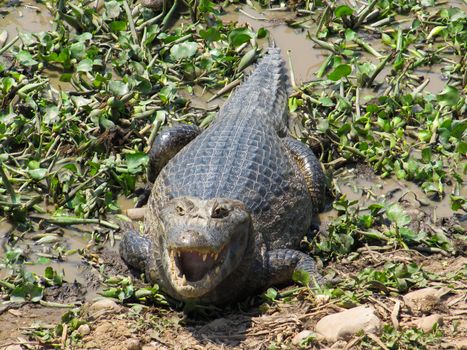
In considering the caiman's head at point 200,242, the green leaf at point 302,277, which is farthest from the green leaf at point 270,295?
the caiman's head at point 200,242

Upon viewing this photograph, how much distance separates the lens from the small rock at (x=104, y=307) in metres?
5.69

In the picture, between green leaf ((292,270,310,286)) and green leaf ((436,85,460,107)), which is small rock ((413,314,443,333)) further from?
green leaf ((436,85,460,107))

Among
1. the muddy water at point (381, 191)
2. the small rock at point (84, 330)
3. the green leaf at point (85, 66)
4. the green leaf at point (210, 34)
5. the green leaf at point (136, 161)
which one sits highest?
the green leaf at point (210, 34)

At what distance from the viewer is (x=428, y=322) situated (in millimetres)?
5090

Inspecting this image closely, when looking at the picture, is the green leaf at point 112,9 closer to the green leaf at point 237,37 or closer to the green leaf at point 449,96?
the green leaf at point 237,37

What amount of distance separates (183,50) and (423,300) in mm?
3726

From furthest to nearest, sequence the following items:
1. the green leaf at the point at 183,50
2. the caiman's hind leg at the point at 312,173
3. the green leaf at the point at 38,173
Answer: the green leaf at the point at 183,50 < the caiman's hind leg at the point at 312,173 < the green leaf at the point at 38,173

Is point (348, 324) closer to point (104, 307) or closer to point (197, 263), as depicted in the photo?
point (197, 263)

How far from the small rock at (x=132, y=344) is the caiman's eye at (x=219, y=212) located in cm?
92

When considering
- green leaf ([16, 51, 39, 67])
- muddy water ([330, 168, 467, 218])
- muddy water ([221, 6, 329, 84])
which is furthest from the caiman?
green leaf ([16, 51, 39, 67])

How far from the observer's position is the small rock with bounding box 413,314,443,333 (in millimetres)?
5059

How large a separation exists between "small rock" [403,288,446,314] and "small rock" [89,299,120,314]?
69.7 inches

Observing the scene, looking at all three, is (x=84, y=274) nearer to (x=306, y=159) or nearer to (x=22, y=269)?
(x=22, y=269)

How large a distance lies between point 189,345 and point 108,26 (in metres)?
4.11
